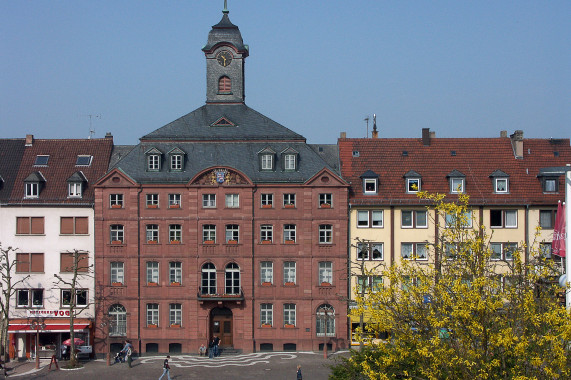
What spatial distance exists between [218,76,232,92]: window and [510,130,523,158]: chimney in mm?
24039

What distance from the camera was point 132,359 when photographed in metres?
65.6

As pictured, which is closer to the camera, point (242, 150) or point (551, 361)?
point (551, 361)

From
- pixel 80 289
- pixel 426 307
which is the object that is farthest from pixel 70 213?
pixel 426 307

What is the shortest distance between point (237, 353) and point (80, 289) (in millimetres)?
13206

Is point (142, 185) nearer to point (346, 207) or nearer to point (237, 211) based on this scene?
point (237, 211)

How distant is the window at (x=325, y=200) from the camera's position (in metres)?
67.5

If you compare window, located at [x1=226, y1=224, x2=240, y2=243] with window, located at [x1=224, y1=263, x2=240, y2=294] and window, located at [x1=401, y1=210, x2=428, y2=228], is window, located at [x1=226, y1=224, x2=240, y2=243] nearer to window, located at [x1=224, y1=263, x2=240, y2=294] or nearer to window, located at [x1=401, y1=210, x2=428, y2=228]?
window, located at [x1=224, y1=263, x2=240, y2=294]

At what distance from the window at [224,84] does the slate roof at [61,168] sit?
10.3 m

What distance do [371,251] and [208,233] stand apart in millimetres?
12750

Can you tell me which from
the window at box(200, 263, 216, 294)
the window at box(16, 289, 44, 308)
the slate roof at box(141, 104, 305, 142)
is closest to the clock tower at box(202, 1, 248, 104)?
the slate roof at box(141, 104, 305, 142)

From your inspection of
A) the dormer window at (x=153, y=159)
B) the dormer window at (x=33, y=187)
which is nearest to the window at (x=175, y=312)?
the dormer window at (x=153, y=159)

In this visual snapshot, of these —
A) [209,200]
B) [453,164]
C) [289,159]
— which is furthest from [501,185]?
[209,200]

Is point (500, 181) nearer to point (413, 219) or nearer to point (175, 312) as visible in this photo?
point (413, 219)

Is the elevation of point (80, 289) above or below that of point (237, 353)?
above
